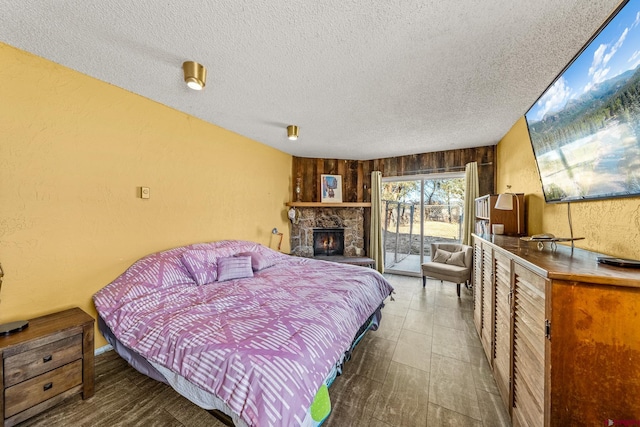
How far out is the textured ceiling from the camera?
4.32 feet

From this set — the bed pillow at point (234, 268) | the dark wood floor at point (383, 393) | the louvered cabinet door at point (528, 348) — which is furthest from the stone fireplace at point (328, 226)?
the louvered cabinet door at point (528, 348)

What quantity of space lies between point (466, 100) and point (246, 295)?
2869 millimetres

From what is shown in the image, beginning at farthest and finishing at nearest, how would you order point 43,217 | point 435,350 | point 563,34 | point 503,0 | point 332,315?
point 435,350 < point 43,217 < point 332,315 < point 563,34 < point 503,0

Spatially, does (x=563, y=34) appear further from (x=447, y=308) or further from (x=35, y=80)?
(x=35, y=80)

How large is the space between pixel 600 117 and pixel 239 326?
2.45 m

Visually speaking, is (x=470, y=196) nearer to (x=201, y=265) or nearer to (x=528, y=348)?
(x=528, y=348)

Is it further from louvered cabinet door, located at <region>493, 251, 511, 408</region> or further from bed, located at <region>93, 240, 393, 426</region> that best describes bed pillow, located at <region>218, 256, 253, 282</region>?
louvered cabinet door, located at <region>493, 251, 511, 408</region>

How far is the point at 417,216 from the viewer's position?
4.83 metres

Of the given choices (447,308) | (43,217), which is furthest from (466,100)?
(43,217)

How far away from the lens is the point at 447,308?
3227mm

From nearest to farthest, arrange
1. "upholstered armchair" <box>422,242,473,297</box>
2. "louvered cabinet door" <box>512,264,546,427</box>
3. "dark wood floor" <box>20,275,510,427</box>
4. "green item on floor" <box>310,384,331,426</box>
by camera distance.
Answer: "louvered cabinet door" <box>512,264,546,427</box>, "green item on floor" <box>310,384,331,426</box>, "dark wood floor" <box>20,275,510,427</box>, "upholstered armchair" <box>422,242,473,297</box>

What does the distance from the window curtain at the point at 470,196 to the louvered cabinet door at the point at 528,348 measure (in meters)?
2.91

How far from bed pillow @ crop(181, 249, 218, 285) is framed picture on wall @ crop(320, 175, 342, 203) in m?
2.72

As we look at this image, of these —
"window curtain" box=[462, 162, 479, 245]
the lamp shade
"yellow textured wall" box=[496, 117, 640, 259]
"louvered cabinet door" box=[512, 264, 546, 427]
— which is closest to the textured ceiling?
"yellow textured wall" box=[496, 117, 640, 259]
